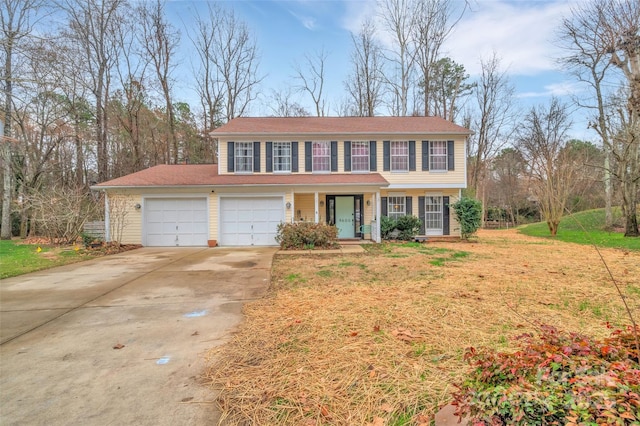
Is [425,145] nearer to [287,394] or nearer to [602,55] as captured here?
[602,55]

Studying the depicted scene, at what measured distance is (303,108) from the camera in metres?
23.9

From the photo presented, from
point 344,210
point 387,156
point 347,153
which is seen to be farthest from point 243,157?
point 387,156

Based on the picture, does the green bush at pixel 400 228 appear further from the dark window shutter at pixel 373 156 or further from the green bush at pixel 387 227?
the dark window shutter at pixel 373 156

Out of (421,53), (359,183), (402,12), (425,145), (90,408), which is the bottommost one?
(90,408)

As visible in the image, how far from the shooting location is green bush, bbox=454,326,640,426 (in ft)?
4.45

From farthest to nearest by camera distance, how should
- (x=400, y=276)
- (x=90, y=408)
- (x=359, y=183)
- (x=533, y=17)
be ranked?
(x=359, y=183)
(x=533, y=17)
(x=400, y=276)
(x=90, y=408)

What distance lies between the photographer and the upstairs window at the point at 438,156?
47.5 feet

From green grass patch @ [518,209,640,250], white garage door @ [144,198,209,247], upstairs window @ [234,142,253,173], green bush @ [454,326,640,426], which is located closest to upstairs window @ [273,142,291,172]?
upstairs window @ [234,142,253,173]

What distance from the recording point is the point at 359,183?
40.5ft

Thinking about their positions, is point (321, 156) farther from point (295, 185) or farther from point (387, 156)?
point (387, 156)

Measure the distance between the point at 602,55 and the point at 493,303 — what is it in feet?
54.9

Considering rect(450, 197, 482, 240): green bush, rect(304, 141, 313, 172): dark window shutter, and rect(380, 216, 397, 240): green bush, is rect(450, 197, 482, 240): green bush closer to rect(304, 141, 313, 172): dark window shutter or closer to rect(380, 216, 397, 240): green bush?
rect(380, 216, 397, 240): green bush

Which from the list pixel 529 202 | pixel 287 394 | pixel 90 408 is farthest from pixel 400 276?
pixel 529 202

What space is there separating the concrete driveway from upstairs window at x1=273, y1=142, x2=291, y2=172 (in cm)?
795
